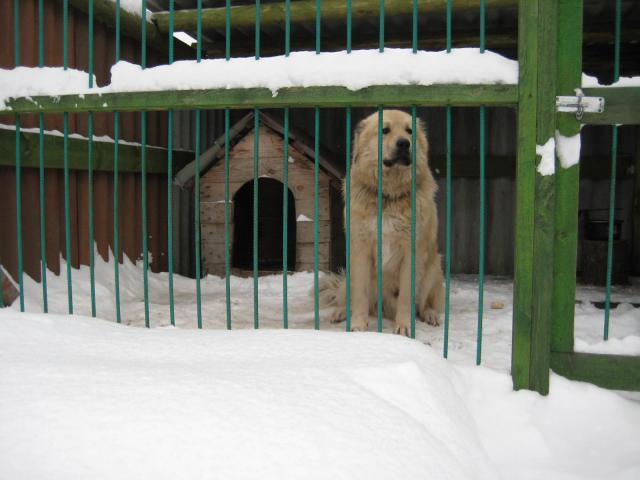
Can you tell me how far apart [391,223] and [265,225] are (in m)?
3.58

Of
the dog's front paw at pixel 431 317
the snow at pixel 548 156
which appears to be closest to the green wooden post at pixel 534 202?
the snow at pixel 548 156

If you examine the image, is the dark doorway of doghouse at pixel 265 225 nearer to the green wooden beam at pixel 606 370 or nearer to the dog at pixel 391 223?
the dog at pixel 391 223

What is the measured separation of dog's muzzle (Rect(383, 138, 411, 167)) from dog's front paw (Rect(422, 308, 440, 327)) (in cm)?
107

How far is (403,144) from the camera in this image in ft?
10.8

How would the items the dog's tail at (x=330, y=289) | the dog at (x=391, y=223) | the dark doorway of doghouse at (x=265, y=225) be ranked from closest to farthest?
1. the dog at (x=391, y=223)
2. the dog's tail at (x=330, y=289)
3. the dark doorway of doghouse at (x=265, y=225)

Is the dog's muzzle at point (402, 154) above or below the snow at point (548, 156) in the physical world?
above

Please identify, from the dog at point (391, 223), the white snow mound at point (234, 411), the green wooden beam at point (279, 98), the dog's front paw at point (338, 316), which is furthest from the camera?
the dog's front paw at point (338, 316)

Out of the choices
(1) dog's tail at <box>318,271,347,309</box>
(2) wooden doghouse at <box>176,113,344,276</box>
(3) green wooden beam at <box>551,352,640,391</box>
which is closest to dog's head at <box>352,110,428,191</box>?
(1) dog's tail at <box>318,271,347,309</box>

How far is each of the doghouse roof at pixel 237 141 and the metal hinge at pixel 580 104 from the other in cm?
295

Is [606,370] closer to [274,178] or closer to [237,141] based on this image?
[274,178]

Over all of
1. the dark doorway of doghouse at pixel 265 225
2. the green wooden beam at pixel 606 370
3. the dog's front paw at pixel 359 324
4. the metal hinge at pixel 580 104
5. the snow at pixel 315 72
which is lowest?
the dog's front paw at pixel 359 324

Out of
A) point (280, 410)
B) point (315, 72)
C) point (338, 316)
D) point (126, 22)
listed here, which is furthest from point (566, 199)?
point (126, 22)

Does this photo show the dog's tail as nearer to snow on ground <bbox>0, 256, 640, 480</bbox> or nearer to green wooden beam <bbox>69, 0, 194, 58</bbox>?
snow on ground <bbox>0, 256, 640, 480</bbox>

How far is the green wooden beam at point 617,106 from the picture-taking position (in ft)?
6.84
